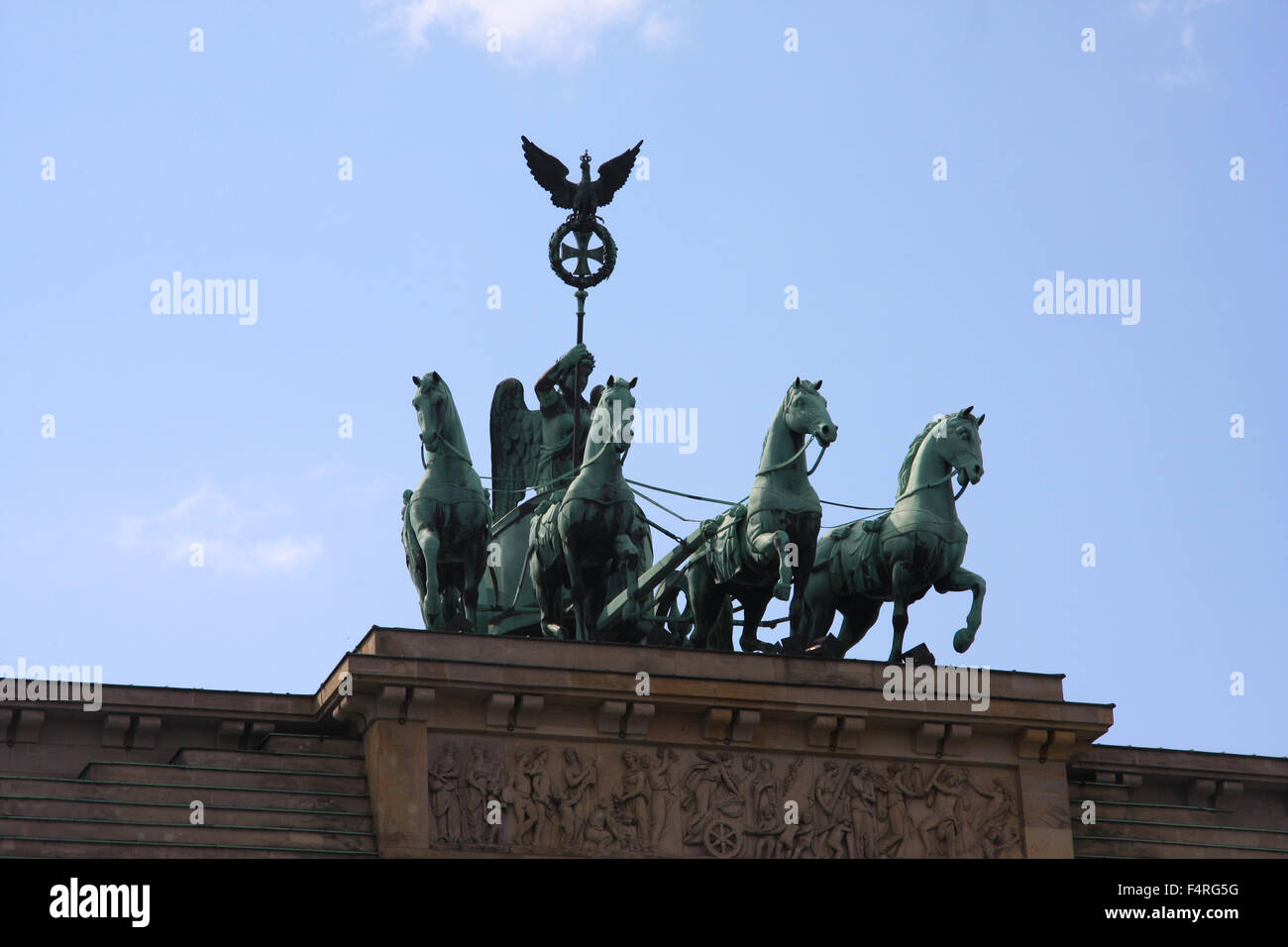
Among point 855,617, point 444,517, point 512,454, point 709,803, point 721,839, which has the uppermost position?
point 512,454

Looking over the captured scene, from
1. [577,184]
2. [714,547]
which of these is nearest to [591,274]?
[577,184]

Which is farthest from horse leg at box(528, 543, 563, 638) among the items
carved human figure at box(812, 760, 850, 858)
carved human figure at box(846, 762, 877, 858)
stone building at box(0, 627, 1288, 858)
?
carved human figure at box(846, 762, 877, 858)

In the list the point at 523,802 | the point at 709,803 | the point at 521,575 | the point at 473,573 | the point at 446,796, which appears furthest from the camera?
the point at 521,575

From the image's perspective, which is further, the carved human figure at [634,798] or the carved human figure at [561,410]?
the carved human figure at [561,410]

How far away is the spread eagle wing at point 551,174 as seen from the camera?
32.5 meters

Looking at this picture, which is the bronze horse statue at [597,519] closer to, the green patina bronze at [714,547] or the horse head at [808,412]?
the green patina bronze at [714,547]

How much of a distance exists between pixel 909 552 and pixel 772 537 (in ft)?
4.86

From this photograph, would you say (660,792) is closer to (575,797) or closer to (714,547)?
(575,797)

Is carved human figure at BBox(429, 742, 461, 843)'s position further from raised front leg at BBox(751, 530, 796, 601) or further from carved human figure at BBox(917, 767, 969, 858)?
carved human figure at BBox(917, 767, 969, 858)

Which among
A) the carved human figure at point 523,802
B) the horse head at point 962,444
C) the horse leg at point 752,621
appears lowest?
the carved human figure at point 523,802

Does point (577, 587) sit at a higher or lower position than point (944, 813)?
higher

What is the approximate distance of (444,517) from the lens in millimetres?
28000

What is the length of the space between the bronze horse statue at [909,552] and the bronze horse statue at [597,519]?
2.29 m

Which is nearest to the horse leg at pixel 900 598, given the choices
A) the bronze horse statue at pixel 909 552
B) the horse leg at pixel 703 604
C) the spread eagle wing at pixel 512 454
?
the bronze horse statue at pixel 909 552
